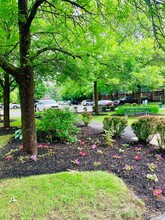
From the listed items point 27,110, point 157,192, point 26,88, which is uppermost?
point 26,88

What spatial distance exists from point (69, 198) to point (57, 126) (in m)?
3.53

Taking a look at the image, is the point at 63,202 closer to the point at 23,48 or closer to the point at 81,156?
the point at 81,156

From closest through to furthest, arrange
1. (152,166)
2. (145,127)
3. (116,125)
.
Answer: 1. (152,166)
2. (145,127)
3. (116,125)

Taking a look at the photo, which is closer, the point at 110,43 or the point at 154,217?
the point at 154,217

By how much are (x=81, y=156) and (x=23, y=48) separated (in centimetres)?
287

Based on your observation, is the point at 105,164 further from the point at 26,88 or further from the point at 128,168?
the point at 26,88

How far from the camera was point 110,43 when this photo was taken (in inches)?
203

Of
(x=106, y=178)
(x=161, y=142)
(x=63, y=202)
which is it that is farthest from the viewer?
(x=161, y=142)

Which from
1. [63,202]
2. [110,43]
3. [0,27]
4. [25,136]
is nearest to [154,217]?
[63,202]

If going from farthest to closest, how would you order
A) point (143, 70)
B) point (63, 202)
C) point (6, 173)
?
point (143, 70)
point (6, 173)
point (63, 202)

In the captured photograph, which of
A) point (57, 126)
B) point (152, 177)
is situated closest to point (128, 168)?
point (152, 177)

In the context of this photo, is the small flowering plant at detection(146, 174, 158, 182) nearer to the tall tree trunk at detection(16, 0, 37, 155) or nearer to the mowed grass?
the mowed grass

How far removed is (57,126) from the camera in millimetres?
6406

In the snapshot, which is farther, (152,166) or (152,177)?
(152,166)
